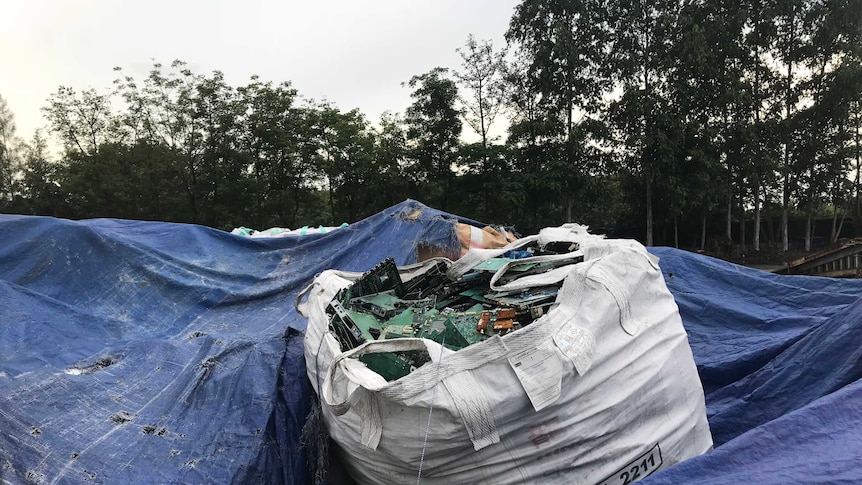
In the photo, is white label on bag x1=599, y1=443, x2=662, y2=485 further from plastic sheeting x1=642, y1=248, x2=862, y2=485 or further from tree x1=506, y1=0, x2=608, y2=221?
tree x1=506, y1=0, x2=608, y2=221

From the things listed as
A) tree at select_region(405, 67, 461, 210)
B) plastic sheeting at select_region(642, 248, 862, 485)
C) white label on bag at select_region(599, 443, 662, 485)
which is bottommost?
white label on bag at select_region(599, 443, 662, 485)

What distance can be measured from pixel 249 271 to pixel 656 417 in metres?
3.67

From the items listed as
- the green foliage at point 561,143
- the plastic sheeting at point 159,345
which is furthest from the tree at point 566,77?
the plastic sheeting at point 159,345

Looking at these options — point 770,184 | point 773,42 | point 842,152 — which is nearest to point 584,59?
point 773,42

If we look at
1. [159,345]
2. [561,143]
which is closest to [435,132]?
[561,143]

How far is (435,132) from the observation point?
1201 centimetres

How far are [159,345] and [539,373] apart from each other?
7.25ft

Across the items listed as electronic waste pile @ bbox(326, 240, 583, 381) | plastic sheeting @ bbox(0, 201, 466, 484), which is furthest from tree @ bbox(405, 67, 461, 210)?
electronic waste pile @ bbox(326, 240, 583, 381)

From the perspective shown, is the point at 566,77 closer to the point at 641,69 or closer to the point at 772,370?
the point at 641,69

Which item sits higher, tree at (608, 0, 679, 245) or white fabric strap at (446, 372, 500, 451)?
tree at (608, 0, 679, 245)

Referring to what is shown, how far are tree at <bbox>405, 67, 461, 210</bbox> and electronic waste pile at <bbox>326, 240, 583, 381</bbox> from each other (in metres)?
9.28

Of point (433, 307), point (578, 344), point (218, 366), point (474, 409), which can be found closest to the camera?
point (474, 409)

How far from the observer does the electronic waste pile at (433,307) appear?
178 cm

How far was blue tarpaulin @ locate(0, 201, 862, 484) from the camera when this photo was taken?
1.01 m
